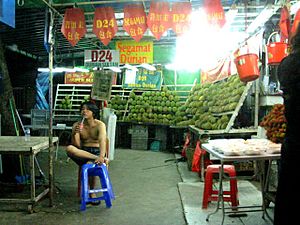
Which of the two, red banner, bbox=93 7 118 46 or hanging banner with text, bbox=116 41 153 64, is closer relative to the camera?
red banner, bbox=93 7 118 46

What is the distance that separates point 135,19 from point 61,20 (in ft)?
A: 7.95

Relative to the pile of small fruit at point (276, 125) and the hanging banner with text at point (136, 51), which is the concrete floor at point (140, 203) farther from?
the hanging banner with text at point (136, 51)

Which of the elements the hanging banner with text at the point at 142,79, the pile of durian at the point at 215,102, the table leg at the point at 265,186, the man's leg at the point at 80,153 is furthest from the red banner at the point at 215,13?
the hanging banner with text at the point at 142,79

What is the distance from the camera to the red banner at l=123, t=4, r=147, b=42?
25.5 feet

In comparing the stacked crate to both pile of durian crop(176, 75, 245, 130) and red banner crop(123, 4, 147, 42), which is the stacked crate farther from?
red banner crop(123, 4, 147, 42)

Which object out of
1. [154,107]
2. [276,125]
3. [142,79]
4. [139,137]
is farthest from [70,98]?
[276,125]

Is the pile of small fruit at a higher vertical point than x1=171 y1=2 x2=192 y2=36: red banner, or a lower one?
lower

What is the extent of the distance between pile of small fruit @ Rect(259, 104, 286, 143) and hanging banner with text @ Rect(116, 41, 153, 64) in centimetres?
674

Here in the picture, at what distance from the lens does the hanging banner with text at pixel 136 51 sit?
11.7 m

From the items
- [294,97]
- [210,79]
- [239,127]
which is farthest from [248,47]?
[294,97]

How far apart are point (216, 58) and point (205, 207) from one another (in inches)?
264

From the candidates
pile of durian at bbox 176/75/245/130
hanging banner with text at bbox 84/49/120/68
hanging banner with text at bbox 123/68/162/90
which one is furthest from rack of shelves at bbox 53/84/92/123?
pile of durian at bbox 176/75/245/130

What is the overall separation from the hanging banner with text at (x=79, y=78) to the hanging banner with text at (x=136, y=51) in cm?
368

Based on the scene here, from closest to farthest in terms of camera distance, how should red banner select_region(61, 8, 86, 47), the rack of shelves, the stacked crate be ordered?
red banner select_region(61, 8, 86, 47)
the stacked crate
the rack of shelves
